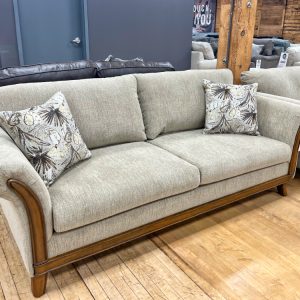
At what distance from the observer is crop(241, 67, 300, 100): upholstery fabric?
281 cm

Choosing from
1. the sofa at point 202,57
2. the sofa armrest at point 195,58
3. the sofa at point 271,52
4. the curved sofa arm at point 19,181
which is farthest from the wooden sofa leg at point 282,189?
the sofa at point 271,52

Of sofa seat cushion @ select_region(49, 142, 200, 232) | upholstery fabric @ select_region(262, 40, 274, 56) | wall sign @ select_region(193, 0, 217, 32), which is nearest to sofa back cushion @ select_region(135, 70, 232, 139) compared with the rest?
sofa seat cushion @ select_region(49, 142, 200, 232)

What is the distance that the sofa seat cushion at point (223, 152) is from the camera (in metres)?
2.00

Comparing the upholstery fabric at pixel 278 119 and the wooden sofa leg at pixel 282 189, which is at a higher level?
the upholstery fabric at pixel 278 119

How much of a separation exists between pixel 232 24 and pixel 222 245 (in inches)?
77.2

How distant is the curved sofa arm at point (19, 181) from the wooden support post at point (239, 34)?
2222mm

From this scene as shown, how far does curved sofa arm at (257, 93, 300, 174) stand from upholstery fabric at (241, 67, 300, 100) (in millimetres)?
272

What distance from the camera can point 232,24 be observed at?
295 centimetres

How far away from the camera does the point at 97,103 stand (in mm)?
2092

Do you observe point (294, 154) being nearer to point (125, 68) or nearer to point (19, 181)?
point (125, 68)

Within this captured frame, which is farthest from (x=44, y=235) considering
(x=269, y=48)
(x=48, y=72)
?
(x=269, y=48)

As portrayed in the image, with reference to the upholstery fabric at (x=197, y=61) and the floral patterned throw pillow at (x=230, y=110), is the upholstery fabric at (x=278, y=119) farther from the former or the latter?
the upholstery fabric at (x=197, y=61)

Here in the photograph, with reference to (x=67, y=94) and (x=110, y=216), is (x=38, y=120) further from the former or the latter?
(x=110, y=216)

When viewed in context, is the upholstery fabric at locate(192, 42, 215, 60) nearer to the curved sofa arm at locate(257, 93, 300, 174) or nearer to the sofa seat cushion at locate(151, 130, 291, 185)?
the curved sofa arm at locate(257, 93, 300, 174)
